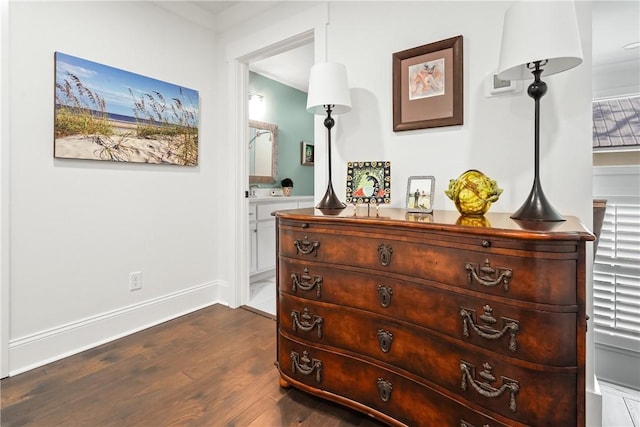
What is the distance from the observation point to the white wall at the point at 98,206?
1.80m

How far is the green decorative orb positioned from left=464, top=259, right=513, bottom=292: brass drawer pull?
311mm

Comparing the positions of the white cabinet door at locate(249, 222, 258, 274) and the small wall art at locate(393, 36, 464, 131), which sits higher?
the small wall art at locate(393, 36, 464, 131)

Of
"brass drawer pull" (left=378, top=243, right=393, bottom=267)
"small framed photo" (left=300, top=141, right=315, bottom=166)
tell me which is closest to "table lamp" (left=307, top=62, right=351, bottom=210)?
"brass drawer pull" (left=378, top=243, right=393, bottom=267)

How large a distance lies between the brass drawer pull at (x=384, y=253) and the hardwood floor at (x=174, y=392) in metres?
0.77

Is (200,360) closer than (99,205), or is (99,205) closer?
(200,360)

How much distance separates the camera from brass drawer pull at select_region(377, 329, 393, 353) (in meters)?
1.25

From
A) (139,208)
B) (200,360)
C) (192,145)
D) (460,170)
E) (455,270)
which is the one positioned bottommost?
(200,360)

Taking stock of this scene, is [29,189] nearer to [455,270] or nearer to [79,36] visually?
[79,36]

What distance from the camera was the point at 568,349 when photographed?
0.89 metres

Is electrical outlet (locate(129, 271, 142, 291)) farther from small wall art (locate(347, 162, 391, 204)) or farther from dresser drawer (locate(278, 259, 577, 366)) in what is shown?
small wall art (locate(347, 162, 391, 204))

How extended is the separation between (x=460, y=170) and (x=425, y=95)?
1.51 feet

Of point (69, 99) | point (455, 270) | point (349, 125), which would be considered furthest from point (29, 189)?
point (455, 270)

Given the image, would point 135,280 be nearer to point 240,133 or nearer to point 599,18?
point 240,133

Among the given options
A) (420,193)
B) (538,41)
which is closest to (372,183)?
(420,193)
